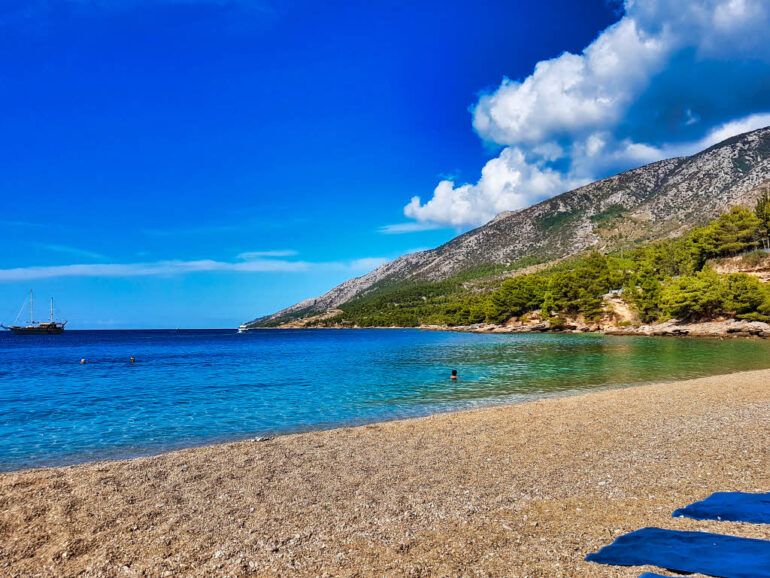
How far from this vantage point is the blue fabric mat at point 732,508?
21.6ft

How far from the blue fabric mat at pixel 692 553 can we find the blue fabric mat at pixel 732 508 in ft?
3.01

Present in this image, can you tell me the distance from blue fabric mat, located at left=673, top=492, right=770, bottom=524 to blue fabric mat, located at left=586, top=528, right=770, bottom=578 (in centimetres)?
92

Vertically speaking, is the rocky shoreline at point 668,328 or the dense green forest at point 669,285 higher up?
the dense green forest at point 669,285

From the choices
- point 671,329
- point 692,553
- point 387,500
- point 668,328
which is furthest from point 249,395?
point 668,328

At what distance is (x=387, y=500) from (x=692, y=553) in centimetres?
485

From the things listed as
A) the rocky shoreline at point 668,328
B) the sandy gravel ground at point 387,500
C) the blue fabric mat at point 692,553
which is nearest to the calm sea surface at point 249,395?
the sandy gravel ground at point 387,500

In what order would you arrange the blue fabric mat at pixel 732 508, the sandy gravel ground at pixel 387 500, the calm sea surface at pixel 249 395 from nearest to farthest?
the sandy gravel ground at pixel 387 500, the blue fabric mat at pixel 732 508, the calm sea surface at pixel 249 395

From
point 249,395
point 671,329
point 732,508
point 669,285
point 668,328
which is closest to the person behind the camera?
point 732,508

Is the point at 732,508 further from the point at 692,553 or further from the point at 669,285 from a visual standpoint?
the point at 669,285

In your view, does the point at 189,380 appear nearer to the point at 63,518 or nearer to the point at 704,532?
the point at 63,518

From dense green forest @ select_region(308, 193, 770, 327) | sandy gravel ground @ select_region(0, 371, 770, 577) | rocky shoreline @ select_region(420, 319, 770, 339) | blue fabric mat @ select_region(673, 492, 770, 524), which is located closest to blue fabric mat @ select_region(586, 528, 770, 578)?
sandy gravel ground @ select_region(0, 371, 770, 577)

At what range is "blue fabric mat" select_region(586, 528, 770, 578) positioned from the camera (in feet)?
16.6

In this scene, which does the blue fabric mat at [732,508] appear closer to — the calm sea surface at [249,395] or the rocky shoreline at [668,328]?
the calm sea surface at [249,395]

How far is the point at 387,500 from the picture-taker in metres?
8.34
